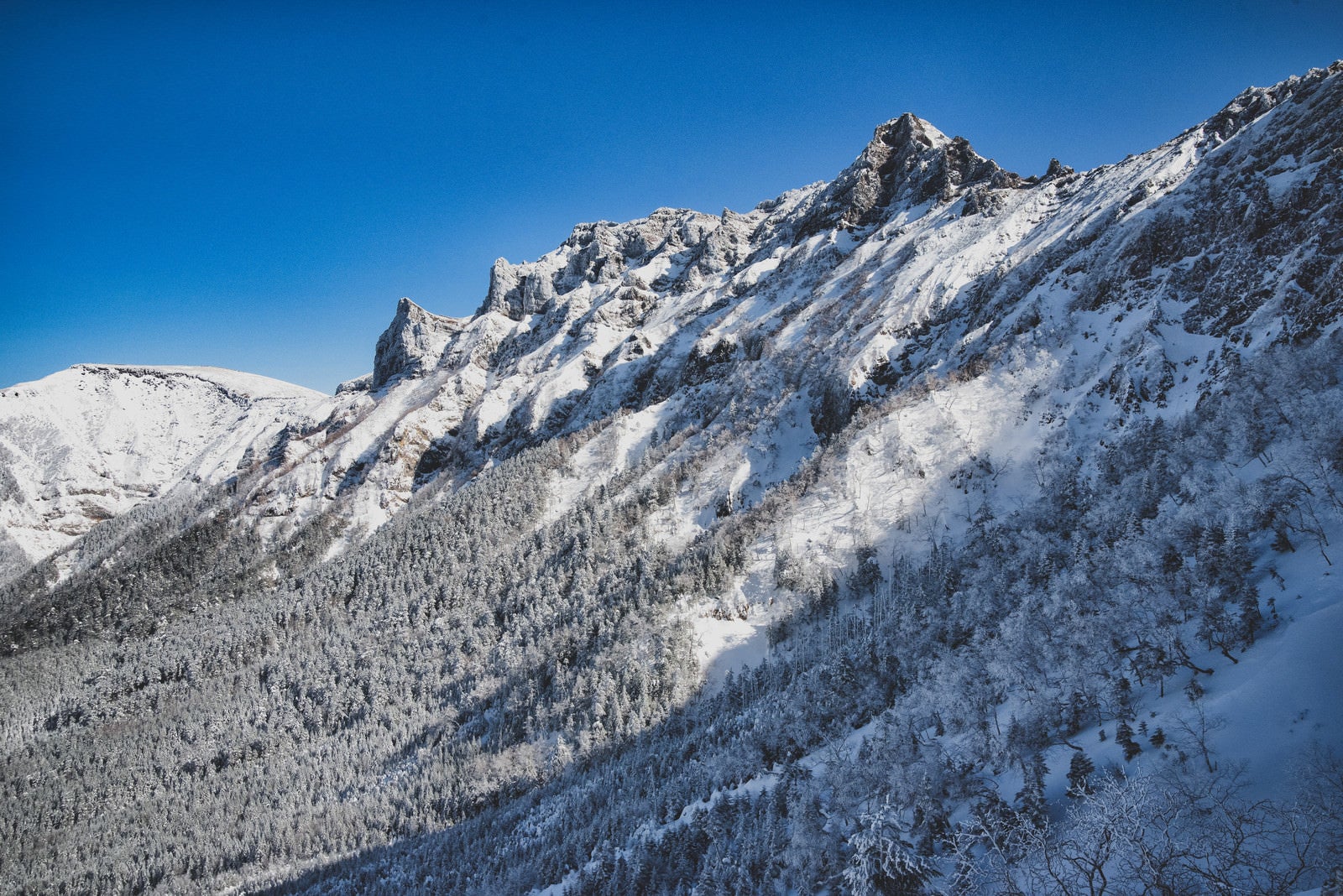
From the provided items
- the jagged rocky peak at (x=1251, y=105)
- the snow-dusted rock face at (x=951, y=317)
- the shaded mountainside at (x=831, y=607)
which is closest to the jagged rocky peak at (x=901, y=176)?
the snow-dusted rock face at (x=951, y=317)

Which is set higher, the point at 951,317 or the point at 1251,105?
the point at 1251,105

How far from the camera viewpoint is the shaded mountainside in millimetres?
21812

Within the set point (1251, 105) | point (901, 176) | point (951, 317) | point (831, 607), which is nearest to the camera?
point (831, 607)

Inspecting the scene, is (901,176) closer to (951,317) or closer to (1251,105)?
(1251,105)

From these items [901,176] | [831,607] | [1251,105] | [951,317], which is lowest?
[831,607]

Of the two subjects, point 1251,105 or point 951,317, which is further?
point 951,317

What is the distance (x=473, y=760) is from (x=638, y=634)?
27929mm

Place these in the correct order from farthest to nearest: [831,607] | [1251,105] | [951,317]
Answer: [951,317] < [1251,105] < [831,607]

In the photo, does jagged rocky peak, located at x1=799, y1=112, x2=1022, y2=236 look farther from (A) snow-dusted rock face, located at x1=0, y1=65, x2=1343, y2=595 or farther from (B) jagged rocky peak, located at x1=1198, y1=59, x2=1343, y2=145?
(B) jagged rocky peak, located at x1=1198, y1=59, x2=1343, y2=145

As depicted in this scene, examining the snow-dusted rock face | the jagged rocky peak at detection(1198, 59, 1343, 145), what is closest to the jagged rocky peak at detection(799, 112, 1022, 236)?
the snow-dusted rock face

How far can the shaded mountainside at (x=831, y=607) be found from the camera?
2181cm

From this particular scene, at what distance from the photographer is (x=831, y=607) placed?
73000mm

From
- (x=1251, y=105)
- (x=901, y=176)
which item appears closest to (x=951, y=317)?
(x=1251, y=105)

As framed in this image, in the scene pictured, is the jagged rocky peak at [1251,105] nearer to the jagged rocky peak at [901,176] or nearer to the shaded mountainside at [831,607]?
the shaded mountainside at [831,607]
